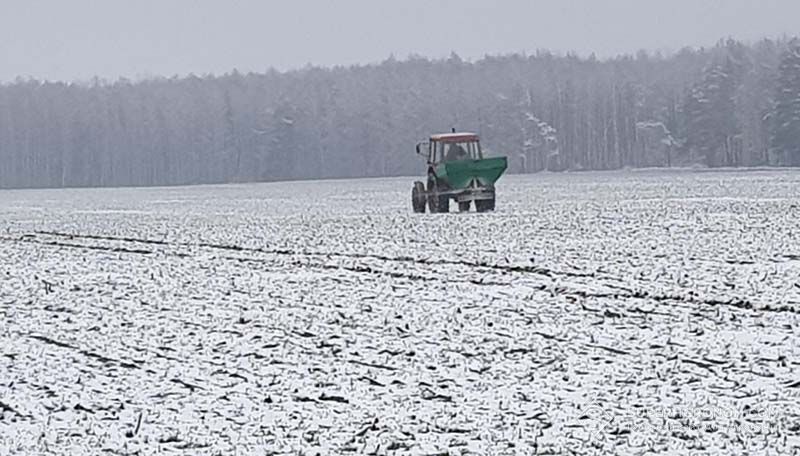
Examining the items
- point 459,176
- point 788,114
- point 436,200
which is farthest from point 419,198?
point 788,114

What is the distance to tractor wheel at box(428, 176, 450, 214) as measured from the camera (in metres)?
39.9

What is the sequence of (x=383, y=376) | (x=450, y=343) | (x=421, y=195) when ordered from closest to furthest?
1. (x=383, y=376)
2. (x=450, y=343)
3. (x=421, y=195)

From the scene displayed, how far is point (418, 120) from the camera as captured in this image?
15625 centimetres

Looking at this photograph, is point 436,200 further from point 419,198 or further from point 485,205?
point 485,205

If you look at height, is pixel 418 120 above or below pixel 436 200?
above

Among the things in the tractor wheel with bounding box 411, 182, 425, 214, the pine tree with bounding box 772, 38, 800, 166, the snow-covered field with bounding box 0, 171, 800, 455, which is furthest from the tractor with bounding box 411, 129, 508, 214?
the pine tree with bounding box 772, 38, 800, 166

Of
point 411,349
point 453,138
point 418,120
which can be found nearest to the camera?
point 411,349

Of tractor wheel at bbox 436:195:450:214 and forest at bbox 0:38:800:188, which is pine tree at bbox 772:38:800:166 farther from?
tractor wheel at bbox 436:195:450:214

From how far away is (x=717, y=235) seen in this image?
25547mm

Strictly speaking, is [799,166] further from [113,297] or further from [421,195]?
[113,297]

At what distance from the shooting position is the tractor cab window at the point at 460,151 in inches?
1602

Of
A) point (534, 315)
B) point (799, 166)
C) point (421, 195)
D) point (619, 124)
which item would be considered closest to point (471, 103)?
point (619, 124)

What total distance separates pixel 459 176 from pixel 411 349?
26.8m

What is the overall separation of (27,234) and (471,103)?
129 meters
